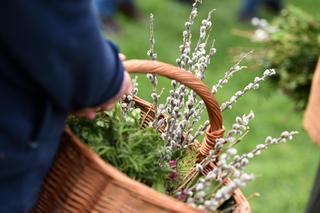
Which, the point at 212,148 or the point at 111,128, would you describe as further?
the point at 212,148

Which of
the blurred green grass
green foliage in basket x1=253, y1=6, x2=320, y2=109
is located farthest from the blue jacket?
the blurred green grass

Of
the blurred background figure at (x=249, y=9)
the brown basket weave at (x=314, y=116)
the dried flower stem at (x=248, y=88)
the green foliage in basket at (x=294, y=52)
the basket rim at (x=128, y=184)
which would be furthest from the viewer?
the blurred background figure at (x=249, y=9)

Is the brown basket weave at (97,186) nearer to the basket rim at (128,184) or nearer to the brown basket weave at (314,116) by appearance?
the basket rim at (128,184)

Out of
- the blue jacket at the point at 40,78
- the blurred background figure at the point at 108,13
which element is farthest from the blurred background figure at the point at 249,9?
the blue jacket at the point at 40,78

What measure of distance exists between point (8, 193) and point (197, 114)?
A: 532 millimetres

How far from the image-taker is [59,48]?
1.23 meters

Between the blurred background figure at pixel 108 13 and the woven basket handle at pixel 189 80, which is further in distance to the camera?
the blurred background figure at pixel 108 13

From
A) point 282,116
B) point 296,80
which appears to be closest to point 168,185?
point 296,80

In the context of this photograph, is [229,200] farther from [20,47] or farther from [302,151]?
[302,151]

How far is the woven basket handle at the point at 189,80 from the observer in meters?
1.46

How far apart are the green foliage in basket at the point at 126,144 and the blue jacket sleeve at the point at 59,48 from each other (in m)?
0.13

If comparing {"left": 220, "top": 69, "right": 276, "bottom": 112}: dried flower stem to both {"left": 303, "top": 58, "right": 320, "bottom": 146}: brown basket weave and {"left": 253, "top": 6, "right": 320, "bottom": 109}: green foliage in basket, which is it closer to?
{"left": 303, "top": 58, "right": 320, "bottom": 146}: brown basket weave

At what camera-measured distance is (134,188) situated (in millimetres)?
1333

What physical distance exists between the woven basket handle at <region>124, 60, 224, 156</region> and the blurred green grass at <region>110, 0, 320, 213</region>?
4.70ft
